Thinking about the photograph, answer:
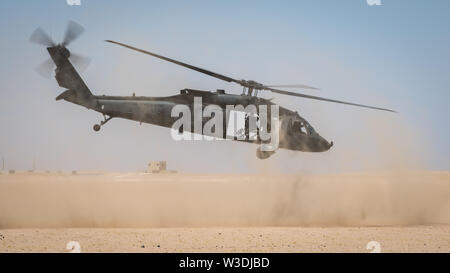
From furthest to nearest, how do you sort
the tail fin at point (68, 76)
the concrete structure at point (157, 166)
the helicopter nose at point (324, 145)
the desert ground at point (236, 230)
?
the concrete structure at point (157, 166)
the helicopter nose at point (324, 145)
the tail fin at point (68, 76)
the desert ground at point (236, 230)

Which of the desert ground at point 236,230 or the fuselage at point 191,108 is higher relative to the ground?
the fuselage at point 191,108

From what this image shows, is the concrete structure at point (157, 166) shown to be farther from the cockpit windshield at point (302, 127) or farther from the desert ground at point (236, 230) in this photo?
the cockpit windshield at point (302, 127)

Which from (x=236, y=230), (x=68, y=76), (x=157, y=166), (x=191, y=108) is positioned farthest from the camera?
(x=157, y=166)

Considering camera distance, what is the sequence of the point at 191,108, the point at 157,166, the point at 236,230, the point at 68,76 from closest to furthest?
the point at 236,230 → the point at 191,108 → the point at 68,76 → the point at 157,166

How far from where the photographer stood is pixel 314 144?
26.3 metres

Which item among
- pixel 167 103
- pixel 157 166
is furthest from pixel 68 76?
pixel 157 166

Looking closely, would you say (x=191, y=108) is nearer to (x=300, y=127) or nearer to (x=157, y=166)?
(x=300, y=127)

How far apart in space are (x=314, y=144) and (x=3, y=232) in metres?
15.2

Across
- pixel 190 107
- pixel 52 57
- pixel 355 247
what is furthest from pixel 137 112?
pixel 355 247

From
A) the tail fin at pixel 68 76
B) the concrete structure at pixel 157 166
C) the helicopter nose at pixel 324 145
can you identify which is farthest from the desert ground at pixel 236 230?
the concrete structure at pixel 157 166

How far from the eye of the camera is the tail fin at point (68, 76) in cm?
2424

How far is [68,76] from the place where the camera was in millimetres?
25281

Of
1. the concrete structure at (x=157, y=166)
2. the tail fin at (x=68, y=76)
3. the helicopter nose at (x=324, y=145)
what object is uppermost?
the concrete structure at (x=157, y=166)
